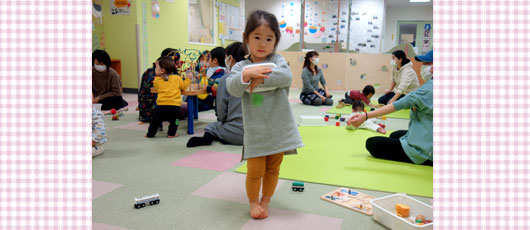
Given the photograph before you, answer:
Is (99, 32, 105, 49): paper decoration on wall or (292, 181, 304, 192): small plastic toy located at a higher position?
(99, 32, 105, 49): paper decoration on wall

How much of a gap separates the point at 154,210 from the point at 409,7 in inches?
518

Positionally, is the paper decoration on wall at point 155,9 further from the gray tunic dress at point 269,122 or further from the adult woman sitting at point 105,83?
the gray tunic dress at point 269,122

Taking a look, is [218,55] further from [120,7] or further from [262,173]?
[120,7]

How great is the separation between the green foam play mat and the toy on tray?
0.14 metres

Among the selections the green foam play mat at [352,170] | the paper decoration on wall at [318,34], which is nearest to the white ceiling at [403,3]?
the paper decoration on wall at [318,34]

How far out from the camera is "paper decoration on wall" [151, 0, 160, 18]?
7.46 metres

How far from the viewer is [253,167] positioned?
1710mm

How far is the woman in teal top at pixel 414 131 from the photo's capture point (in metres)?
2.41

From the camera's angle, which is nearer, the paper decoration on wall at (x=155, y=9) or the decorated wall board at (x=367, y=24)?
the paper decoration on wall at (x=155, y=9)

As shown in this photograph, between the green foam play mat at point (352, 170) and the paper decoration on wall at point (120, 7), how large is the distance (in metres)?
5.51

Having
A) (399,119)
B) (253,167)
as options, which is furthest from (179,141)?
(399,119)

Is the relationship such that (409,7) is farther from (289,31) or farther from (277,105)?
(277,105)

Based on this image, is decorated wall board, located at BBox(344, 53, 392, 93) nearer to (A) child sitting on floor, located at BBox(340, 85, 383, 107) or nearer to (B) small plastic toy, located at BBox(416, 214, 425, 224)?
(A) child sitting on floor, located at BBox(340, 85, 383, 107)

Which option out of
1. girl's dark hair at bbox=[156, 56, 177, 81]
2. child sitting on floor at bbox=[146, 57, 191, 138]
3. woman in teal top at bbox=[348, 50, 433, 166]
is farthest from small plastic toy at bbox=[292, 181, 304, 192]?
girl's dark hair at bbox=[156, 56, 177, 81]
